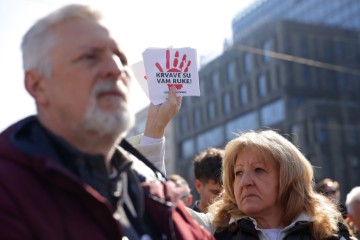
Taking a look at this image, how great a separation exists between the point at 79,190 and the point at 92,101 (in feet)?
0.88

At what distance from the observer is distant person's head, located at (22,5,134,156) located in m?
1.71

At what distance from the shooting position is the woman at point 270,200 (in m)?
3.05

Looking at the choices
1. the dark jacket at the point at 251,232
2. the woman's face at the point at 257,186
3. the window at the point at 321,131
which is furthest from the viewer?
the window at the point at 321,131

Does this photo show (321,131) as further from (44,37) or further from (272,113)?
(44,37)

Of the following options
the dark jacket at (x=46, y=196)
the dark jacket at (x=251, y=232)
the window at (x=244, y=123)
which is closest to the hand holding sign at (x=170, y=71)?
the dark jacket at (x=251, y=232)

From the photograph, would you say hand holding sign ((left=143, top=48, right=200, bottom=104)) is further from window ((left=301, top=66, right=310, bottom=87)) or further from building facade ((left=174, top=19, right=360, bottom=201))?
window ((left=301, top=66, right=310, bottom=87))

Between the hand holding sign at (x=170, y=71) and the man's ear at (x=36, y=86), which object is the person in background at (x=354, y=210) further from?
the man's ear at (x=36, y=86)

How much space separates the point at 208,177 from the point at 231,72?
45656 millimetres

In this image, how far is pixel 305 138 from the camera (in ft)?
137

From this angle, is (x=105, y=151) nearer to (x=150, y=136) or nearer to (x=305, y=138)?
A: (x=150, y=136)

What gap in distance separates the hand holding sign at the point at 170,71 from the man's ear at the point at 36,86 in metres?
1.34

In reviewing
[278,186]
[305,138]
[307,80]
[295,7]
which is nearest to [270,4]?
[295,7]

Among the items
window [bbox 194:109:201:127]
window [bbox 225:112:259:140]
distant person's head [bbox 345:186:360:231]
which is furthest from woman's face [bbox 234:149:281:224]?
window [bbox 194:109:201:127]

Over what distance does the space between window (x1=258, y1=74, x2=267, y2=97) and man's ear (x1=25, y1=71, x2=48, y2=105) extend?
4419 centimetres
